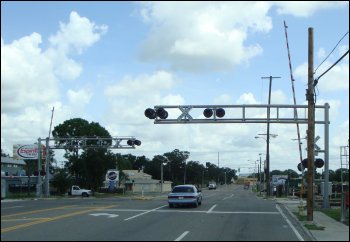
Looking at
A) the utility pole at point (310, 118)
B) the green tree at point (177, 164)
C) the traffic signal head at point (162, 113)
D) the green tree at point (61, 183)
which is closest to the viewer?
the utility pole at point (310, 118)

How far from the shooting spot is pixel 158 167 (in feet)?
554

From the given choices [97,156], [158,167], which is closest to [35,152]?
[97,156]

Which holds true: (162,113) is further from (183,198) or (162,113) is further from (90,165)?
(90,165)

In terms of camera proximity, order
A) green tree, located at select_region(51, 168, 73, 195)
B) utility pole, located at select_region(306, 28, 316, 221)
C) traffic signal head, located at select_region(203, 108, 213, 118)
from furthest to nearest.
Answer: green tree, located at select_region(51, 168, 73, 195) < traffic signal head, located at select_region(203, 108, 213, 118) < utility pole, located at select_region(306, 28, 316, 221)

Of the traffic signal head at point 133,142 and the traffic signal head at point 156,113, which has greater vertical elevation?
the traffic signal head at point 156,113

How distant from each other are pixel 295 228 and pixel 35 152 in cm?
4944

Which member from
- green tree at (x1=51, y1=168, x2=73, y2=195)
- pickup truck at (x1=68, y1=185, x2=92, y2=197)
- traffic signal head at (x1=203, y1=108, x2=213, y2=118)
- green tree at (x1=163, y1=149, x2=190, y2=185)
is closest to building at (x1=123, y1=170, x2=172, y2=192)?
green tree at (x1=163, y1=149, x2=190, y2=185)

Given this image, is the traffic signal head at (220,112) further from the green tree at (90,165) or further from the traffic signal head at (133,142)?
the green tree at (90,165)

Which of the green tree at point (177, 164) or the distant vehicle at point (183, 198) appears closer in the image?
the distant vehicle at point (183, 198)

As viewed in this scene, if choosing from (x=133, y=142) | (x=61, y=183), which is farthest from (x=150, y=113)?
(x=61, y=183)

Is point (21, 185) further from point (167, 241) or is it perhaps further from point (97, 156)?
point (167, 241)

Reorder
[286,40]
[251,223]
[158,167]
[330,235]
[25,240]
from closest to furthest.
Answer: [25,240]
[330,235]
[251,223]
[286,40]
[158,167]

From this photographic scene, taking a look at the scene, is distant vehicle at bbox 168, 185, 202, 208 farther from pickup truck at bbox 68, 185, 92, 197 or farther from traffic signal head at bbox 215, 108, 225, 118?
pickup truck at bbox 68, 185, 92, 197

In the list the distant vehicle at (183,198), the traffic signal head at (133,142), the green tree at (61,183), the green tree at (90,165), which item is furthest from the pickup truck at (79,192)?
the distant vehicle at (183,198)
